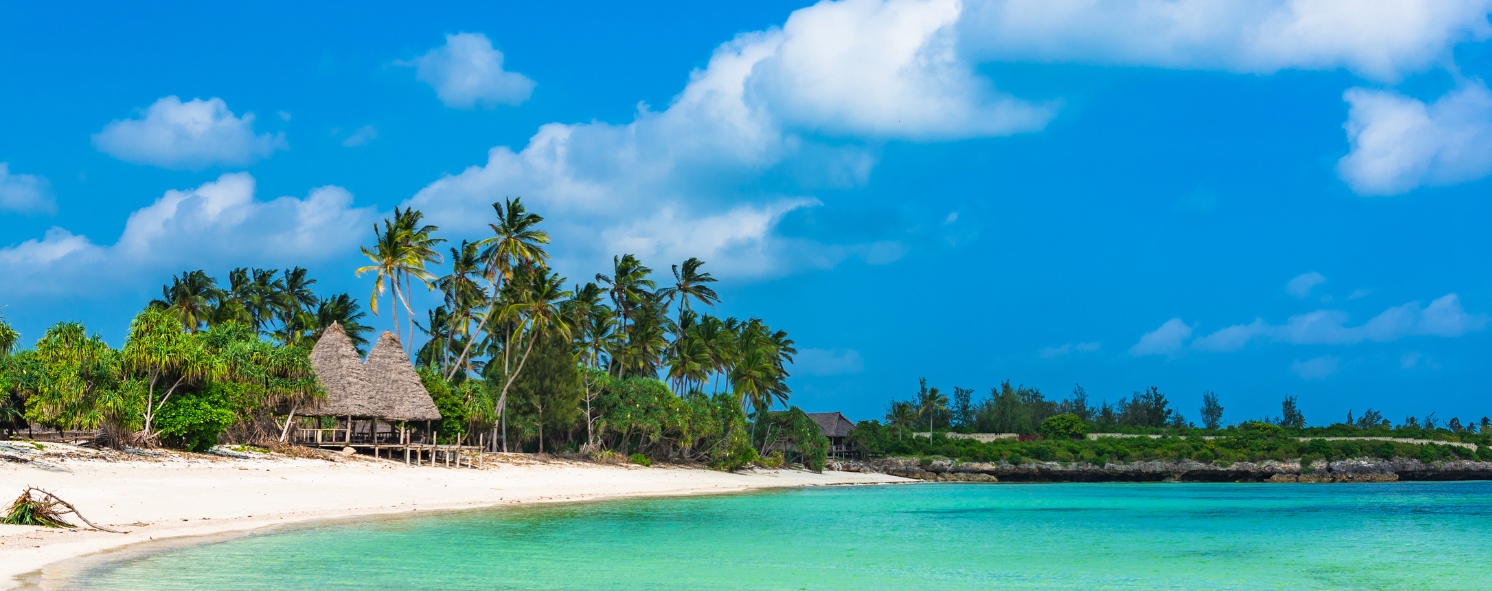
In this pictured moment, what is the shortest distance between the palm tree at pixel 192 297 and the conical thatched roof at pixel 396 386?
1951cm

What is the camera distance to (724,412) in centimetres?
4975

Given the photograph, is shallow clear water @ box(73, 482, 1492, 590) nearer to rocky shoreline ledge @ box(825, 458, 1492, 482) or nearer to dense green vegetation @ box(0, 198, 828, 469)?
dense green vegetation @ box(0, 198, 828, 469)

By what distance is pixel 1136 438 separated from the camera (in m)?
72.4

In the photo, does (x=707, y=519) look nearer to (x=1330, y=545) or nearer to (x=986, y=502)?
(x=1330, y=545)

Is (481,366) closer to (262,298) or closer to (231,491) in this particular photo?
(262,298)

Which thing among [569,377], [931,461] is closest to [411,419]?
[569,377]

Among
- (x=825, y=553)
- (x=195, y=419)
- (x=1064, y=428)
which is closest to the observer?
(x=825, y=553)

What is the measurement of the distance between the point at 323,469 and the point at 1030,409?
7524 centimetres

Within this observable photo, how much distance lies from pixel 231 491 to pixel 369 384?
50.4 ft

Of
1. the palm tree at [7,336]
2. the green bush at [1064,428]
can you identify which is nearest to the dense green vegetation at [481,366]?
the palm tree at [7,336]

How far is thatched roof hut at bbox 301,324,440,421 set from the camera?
33.9 m

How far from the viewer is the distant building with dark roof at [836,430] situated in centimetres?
7044

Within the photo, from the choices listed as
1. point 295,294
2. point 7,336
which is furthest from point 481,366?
point 7,336

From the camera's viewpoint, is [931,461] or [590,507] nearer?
[590,507]
